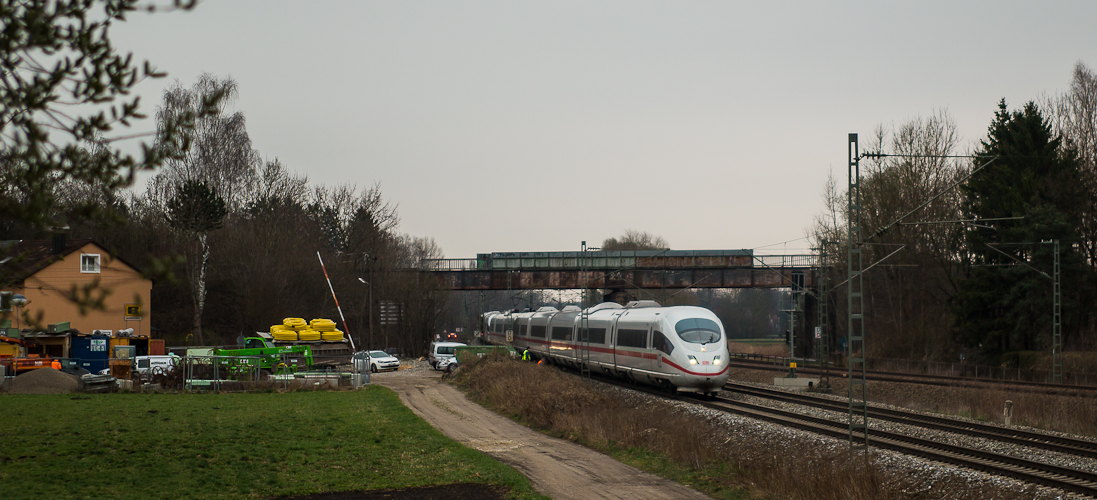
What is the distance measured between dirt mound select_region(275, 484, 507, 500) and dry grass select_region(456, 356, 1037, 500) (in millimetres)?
3916

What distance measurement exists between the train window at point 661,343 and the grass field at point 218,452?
970 cm

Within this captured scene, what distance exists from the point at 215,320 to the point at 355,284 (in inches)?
492

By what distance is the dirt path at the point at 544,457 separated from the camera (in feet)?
47.6

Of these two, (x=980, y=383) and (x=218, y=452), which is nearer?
(x=218, y=452)

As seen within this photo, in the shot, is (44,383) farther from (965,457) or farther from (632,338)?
(965,457)

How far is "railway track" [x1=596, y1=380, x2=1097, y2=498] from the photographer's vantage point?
14.8 metres

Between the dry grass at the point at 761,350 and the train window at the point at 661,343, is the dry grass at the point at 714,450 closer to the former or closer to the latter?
the train window at the point at 661,343

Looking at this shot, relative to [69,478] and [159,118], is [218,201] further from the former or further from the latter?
[69,478]

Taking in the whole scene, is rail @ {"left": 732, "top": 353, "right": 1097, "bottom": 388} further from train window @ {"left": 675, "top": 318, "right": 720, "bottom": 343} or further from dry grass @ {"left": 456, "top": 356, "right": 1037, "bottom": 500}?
dry grass @ {"left": 456, "top": 356, "right": 1037, "bottom": 500}

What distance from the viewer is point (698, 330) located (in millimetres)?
30172

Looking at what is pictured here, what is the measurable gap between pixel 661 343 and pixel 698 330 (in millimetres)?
1493

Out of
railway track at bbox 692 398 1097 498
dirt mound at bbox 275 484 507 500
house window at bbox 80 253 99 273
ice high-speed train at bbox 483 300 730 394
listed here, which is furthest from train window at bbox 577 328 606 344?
house window at bbox 80 253 99 273

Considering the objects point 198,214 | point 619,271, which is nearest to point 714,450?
point 198,214

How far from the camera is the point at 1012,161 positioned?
48.2 meters
